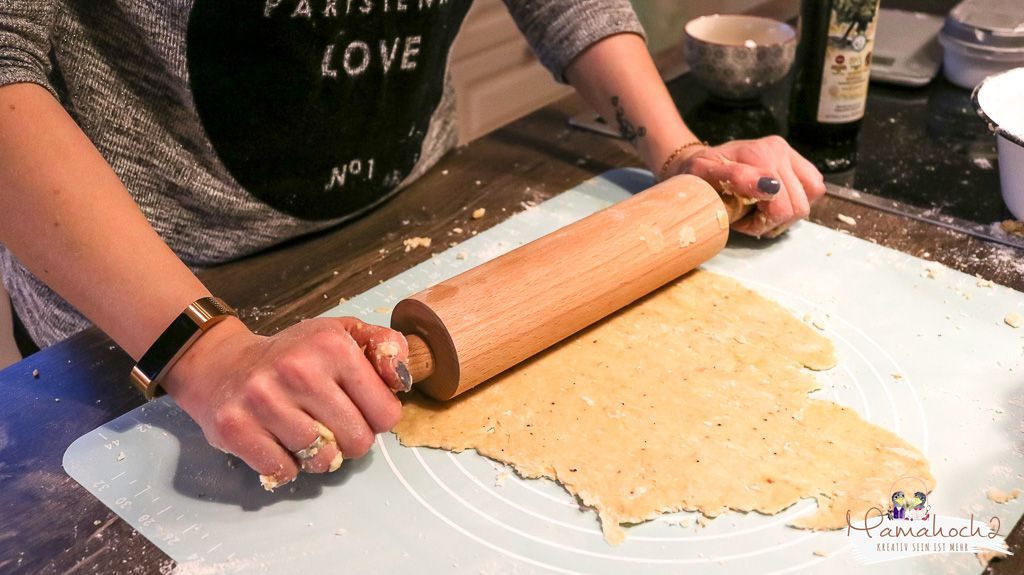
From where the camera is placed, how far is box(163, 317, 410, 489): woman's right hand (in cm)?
65

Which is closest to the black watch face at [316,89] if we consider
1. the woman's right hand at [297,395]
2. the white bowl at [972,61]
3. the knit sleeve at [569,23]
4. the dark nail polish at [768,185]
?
the knit sleeve at [569,23]

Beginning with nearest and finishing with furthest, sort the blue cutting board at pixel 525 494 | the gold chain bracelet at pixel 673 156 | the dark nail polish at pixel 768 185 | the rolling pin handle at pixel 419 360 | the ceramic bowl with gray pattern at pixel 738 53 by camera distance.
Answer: the blue cutting board at pixel 525 494
the rolling pin handle at pixel 419 360
the dark nail polish at pixel 768 185
the gold chain bracelet at pixel 673 156
the ceramic bowl with gray pattern at pixel 738 53

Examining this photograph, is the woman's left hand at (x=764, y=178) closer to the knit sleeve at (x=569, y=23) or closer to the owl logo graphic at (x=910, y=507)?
the knit sleeve at (x=569, y=23)

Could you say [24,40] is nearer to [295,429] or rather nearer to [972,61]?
[295,429]

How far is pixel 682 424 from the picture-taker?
2.44 ft

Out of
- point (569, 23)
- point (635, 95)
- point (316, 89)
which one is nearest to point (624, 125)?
point (635, 95)

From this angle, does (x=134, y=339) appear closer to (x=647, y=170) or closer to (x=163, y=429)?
(x=163, y=429)

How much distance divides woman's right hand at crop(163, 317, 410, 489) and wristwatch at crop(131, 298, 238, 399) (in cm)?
2

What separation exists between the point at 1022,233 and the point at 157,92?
1.06 metres

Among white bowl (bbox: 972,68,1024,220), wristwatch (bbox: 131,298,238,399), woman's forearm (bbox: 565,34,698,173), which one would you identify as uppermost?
wristwatch (bbox: 131,298,238,399)

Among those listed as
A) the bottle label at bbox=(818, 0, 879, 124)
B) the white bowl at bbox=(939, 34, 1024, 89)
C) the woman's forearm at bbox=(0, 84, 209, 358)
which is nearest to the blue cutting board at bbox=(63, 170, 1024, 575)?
the woman's forearm at bbox=(0, 84, 209, 358)

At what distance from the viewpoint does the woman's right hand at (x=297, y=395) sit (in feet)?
2.14

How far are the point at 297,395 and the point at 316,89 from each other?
1.50ft

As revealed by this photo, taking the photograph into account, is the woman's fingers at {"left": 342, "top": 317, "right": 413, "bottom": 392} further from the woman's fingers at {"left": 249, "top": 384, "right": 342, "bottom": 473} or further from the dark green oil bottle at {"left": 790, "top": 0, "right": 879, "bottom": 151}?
the dark green oil bottle at {"left": 790, "top": 0, "right": 879, "bottom": 151}
